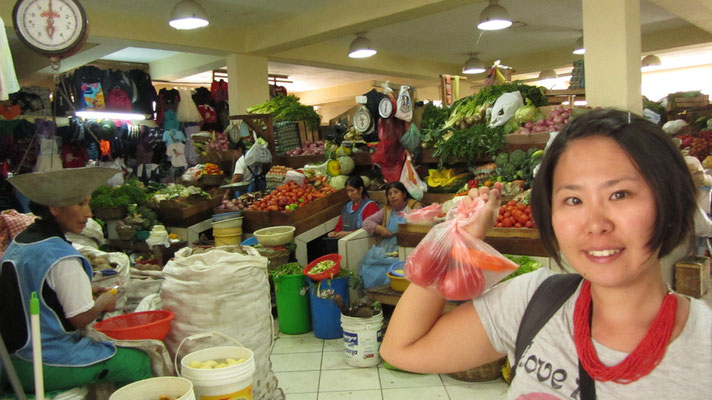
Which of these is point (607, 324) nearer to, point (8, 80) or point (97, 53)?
point (8, 80)

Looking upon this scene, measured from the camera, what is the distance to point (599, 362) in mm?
987

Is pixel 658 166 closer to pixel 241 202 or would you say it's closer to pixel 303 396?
pixel 303 396

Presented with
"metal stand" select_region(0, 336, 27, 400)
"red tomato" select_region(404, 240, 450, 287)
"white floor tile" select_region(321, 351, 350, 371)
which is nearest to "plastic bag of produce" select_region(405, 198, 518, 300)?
"red tomato" select_region(404, 240, 450, 287)

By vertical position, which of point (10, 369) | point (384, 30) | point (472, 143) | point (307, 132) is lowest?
point (10, 369)

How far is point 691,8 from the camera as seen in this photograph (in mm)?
6793

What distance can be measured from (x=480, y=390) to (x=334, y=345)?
1.50 m

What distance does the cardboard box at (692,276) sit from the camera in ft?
13.3

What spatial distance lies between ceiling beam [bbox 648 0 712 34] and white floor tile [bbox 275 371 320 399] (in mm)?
6036

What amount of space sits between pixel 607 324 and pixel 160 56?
11863 millimetres

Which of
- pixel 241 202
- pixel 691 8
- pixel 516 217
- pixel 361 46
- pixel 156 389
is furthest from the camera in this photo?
pixel 361 46

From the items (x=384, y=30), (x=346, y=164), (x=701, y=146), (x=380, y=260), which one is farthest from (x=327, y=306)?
(x=384, y=30)

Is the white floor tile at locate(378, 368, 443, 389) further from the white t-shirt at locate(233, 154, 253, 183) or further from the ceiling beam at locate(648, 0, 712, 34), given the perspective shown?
the ceiling beam at locate(648, 0, 712, 34)

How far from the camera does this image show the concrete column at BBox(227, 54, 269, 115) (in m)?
9.55

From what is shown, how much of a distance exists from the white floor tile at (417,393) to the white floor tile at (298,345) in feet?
3.57
